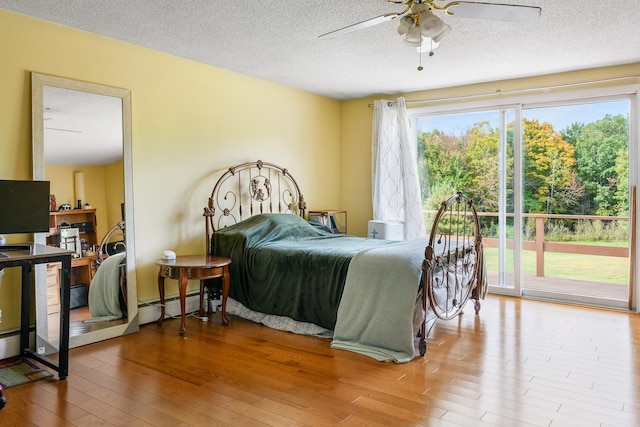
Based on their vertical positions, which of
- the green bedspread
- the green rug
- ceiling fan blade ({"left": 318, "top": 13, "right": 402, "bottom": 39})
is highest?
ceiling fan blade ({"left": 318, "top": 13, "right": 402, "bottom": 39})

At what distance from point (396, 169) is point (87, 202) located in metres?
3.45

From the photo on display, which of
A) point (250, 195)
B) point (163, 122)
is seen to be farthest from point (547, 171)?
point (163, 122)

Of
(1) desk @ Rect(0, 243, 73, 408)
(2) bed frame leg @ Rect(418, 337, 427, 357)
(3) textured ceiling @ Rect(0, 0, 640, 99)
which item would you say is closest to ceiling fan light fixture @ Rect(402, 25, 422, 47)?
(3) textured ceiling @ Rect(0, 0, 640, 99)

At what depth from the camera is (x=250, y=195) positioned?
16.1 ft

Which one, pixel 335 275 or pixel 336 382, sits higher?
pixel 335 275

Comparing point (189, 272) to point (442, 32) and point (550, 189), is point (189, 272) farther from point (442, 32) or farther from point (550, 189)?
point (550, 189)

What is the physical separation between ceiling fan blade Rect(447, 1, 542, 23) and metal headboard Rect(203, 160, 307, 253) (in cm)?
274

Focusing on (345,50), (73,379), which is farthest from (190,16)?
(73,379)

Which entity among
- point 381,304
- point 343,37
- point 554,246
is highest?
point 343,37

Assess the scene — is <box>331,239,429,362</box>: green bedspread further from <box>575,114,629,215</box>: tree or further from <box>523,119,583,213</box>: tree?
<box>575,114,629,215</box>: tree

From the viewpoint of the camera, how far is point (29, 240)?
3248mm

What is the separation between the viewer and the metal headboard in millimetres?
4547

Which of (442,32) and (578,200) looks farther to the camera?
(578,200)

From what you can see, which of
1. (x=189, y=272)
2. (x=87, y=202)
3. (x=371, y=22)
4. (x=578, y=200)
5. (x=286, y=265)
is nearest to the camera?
(x=371, y=22)
